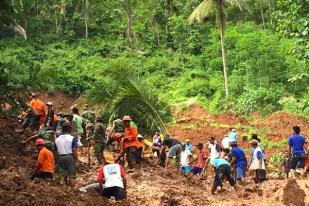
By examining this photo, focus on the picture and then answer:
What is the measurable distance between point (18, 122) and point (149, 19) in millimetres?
29938

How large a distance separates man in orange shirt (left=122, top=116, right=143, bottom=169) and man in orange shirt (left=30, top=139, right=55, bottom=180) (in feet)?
9.02

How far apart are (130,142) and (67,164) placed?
97.7 inches

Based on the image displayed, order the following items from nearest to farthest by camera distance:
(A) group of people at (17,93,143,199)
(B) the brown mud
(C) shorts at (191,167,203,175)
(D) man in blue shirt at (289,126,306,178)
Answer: (B) the brown mud < (A) group of people at (17,93,143,199) < (D) man in blue shirt at (289,126,306,178) < (C) shorts at (191,167,203,175)

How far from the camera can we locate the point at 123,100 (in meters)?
16.2

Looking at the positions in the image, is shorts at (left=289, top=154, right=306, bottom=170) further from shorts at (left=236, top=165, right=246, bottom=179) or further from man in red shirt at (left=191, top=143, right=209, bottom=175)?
man in red shirt at (left=191, top=143, right=209, bottom=175)

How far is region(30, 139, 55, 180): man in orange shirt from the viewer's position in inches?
394

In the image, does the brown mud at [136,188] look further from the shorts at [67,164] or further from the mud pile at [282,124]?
the mud pile at [282,124]

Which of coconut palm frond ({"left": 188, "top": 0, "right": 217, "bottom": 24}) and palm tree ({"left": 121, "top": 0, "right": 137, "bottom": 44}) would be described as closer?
coconut palm frond ({"left": 188, "top": 0, "right": 217, "bottom": 24})

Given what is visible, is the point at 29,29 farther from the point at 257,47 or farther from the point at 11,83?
the point at 11,83

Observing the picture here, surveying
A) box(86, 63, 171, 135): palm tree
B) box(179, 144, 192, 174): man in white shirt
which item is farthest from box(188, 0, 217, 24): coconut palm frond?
box(179, 144, 192, 174): man in white shirt

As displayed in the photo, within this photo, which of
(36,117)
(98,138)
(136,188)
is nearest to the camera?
(136,188)

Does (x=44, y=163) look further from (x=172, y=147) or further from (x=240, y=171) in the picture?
(x=240, y=171)

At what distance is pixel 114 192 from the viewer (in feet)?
30.9

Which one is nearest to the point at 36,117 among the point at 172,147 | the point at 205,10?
the point at 172,147
